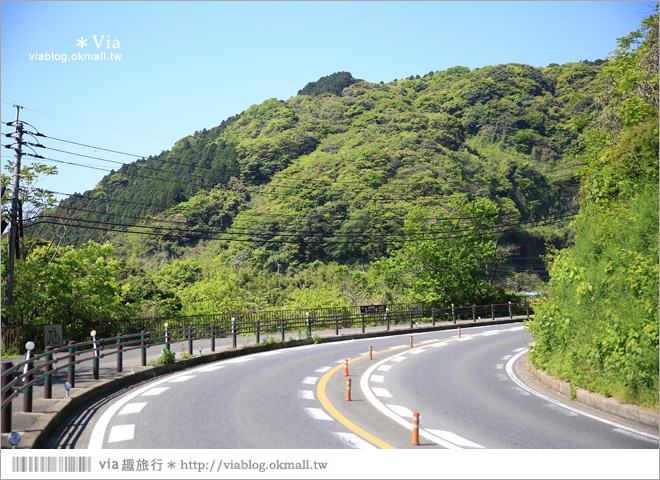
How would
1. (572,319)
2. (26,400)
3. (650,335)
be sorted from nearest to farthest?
(26,400) < (650,335) < (572,319)

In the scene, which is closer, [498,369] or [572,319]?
[572,319]

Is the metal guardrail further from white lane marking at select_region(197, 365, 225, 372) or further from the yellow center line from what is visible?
the yellow center line

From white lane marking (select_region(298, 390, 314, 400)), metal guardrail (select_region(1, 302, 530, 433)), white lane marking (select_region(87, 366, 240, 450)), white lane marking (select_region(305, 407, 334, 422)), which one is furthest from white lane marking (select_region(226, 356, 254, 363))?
white lane marking (select_region(305, 407, 334, 422))

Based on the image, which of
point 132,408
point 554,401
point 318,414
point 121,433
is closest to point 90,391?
point 132,408

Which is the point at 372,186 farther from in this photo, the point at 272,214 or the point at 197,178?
the point at 197,178

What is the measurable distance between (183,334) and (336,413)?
11.6 m

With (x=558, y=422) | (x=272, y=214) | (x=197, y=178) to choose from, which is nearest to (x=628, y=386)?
(x=558, y=422)

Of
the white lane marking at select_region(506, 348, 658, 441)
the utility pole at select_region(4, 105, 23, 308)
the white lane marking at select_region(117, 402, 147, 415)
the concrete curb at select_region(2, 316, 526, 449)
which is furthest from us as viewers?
the utility pole at select_region(4, 105, 23, 308)

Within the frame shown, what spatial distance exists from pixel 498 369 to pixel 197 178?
105 metres

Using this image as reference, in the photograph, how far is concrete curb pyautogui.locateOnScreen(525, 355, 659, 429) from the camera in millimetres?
8477

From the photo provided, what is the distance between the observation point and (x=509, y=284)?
84812mm

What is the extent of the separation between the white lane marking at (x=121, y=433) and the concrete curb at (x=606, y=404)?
25.2 feet

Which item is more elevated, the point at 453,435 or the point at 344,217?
the point at 344,217

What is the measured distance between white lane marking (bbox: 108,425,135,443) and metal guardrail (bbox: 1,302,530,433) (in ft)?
4.24
